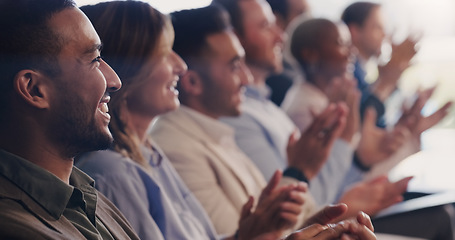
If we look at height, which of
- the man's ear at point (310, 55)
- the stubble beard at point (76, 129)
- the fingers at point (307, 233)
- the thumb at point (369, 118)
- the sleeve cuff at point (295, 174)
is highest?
the stubble beard at point (76, 129)

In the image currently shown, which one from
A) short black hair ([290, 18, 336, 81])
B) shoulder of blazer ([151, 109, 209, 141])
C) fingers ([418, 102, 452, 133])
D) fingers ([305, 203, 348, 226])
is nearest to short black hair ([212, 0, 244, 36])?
short black hair ([290, 18, 336, 81])

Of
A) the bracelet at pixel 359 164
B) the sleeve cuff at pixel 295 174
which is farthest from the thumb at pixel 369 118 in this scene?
the sleeve cuff at pixel 295 174

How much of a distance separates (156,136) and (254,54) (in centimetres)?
60

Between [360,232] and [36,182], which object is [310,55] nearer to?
[360,232]

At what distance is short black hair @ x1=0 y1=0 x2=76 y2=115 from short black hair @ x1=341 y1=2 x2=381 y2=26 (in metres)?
1.78

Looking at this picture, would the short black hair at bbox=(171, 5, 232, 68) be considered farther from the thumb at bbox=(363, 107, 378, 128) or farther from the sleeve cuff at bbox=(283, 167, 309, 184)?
the thumb at bbox=(363, 107, 378, 128)

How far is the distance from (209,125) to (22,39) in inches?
21.5

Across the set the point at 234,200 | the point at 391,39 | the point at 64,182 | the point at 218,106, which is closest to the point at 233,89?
the point at 218,106

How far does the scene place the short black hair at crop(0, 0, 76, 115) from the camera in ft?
1.51

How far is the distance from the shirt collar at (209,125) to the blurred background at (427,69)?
61 centimetres

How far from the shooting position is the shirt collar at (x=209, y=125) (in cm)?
97

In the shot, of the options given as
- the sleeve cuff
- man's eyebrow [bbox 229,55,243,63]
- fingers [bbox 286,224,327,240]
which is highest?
fingers [bbox 286,224,327,240]

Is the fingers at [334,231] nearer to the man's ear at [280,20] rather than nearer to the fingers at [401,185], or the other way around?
the fingers at [401,185]

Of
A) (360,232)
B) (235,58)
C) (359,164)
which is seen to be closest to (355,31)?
(359,164)
